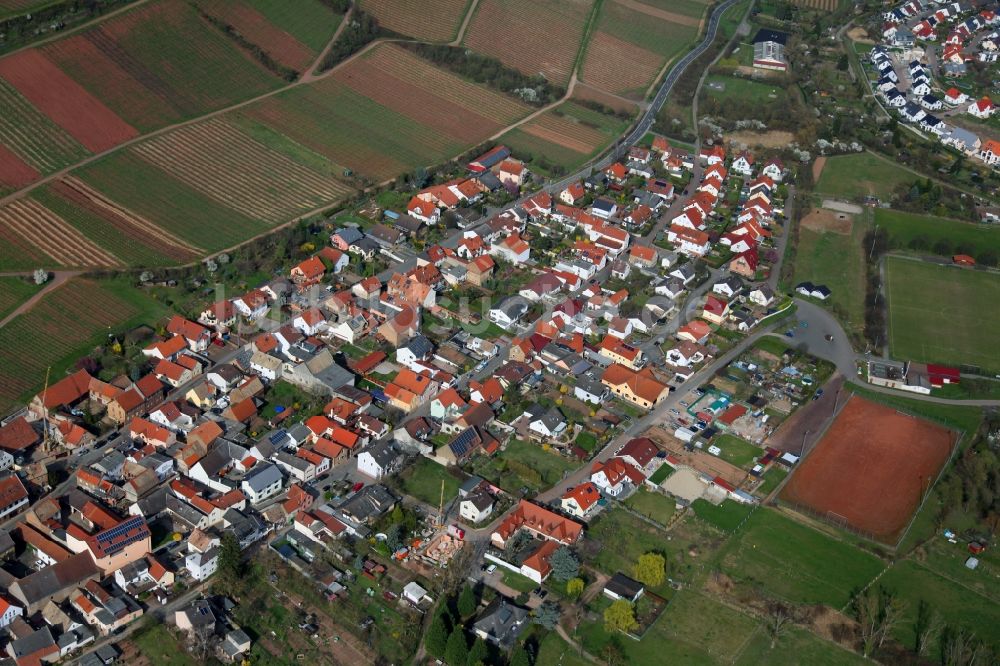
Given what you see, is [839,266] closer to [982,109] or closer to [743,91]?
[743,91]

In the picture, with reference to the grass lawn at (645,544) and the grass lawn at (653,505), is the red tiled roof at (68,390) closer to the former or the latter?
the grass lawn at (645,544)

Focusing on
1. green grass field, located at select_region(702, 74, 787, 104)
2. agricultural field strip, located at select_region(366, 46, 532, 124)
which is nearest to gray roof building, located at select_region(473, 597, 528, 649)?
agricultural field strip, located at select_region(366, 46, 532, 124)

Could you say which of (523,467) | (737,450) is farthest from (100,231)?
(737,450)

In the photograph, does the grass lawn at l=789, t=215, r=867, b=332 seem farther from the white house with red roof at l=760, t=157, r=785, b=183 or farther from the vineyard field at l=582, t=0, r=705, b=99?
the vineyard field at l=582, t=0, r=705, b=99

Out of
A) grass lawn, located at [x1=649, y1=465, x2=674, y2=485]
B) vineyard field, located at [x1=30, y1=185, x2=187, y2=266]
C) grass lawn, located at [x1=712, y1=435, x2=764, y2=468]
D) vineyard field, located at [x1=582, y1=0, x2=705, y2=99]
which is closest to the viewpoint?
grass lawn, located at [x1=649, y1=465, x2=674, y2=485]

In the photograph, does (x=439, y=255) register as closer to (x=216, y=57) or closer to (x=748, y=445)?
(x=748, y=445)

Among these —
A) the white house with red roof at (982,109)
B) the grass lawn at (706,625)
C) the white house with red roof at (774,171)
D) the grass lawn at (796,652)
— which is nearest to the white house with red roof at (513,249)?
the white house with red roof at (774,171)
